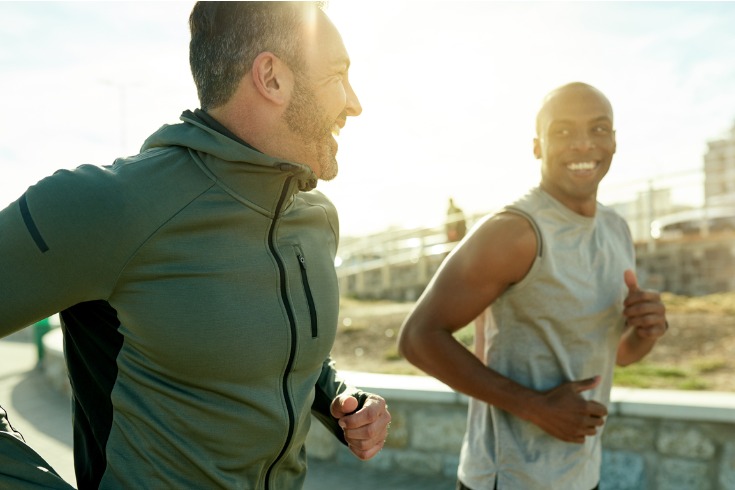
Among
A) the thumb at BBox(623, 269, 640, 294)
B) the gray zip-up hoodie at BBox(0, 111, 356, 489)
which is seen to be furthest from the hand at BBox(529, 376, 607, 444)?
the gray zip-up hoodie at BBox(0, 111, 356, 489)

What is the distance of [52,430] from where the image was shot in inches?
269

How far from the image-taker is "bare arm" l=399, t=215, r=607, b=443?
2.46 metres

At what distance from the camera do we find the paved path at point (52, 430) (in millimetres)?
5043

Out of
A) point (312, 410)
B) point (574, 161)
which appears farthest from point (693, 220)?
point (312, 410)

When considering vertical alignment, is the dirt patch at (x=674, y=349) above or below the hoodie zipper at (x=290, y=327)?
below

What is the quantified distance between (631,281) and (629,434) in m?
1.78

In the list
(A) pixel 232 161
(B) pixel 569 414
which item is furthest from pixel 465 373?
(A) pixel 232 161

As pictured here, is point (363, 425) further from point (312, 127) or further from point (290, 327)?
point (312, 127)

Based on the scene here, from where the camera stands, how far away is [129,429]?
1564 mm

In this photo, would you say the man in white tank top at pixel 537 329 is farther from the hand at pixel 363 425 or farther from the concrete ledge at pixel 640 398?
the concrete ledge at pixel 640 398

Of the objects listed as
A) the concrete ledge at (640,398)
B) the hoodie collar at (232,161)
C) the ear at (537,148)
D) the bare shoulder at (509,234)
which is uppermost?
the ear at (537,148)

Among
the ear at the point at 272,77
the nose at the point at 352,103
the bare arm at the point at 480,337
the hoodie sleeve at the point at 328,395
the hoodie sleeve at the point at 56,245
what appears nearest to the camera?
the hoodie sleeve at the point at 56,245

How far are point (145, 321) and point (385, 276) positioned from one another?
15.7 m

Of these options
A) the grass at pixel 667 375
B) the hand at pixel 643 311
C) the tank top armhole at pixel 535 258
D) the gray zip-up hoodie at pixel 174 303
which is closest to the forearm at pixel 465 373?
the tank top armhole at pixel 535 258
